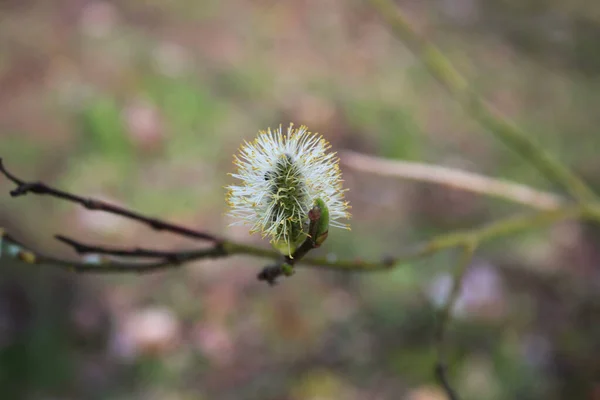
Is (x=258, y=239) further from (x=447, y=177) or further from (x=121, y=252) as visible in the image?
(x=121, y=252)

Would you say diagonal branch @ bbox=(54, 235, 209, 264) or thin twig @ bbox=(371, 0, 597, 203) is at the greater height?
thin twig @ bbox=(371, 0, 597, 203)

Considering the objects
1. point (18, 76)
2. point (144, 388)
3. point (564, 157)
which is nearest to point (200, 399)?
point (144, 388)

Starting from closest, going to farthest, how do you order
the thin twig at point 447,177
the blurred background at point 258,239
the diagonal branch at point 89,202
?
1. the diagonal branch at point 89,202
2. the thin twig at point 447,177
3. the blurred background at point 258,239

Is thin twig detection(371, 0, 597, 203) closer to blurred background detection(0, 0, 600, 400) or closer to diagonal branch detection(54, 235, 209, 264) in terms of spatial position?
blurred background detection(0, 0, 600, 400)

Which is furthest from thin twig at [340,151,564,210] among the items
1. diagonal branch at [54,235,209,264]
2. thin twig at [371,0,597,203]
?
diagonal branch at [54,235,209,264]

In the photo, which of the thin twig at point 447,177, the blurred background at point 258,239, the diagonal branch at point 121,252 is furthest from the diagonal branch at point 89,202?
the blurred background at point 258,239

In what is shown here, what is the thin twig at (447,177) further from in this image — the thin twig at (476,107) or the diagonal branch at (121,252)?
the diagonal branch at (121,252)

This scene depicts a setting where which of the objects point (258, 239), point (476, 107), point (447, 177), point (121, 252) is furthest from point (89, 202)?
point (258, 239)

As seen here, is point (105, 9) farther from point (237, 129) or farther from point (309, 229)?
Result: point (309, 229)
